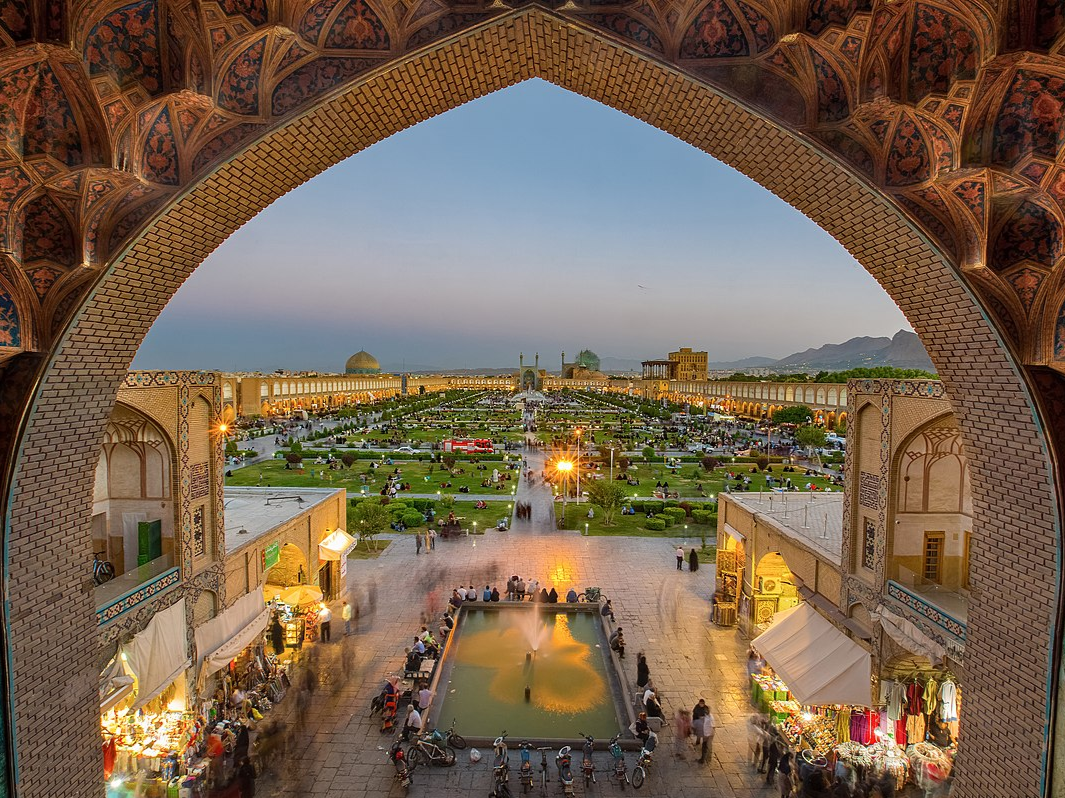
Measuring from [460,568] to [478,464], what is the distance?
1485 centimetres

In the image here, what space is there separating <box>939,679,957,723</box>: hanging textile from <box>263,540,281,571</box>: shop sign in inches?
404

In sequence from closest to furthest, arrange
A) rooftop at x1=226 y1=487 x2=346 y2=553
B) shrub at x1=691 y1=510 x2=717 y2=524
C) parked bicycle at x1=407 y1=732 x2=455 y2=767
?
parked bicycle at x1=407 y1=732 x2=455 y2=767, rooftop at x1=226 y1=487 x2=346 y2=553, shrub at x1=691 y1=510 x2=717 y2=524

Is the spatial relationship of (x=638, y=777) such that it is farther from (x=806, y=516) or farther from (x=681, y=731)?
(x=806, y=516)

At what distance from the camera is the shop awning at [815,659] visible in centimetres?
689

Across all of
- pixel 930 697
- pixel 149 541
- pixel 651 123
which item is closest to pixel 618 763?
pixel 930 697

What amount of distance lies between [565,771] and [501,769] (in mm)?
746

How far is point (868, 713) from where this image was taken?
7184 mm

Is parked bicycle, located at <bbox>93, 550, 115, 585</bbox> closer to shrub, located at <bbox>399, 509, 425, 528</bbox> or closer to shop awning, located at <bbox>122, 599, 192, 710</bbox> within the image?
shop awning, located at <bbox>122, 599, 192, 710</bbox>

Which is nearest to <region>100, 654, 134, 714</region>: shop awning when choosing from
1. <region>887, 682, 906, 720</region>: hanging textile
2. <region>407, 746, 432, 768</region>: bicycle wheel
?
<region>407, 746, 432, 768</region>: bicycle wheel

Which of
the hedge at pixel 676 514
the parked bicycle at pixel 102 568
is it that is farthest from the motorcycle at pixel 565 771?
the hedge at pixel 676 514

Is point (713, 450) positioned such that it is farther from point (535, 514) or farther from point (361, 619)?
point (361, 619)

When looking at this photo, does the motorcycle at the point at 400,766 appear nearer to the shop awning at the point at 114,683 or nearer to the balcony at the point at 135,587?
the shop awning at the point at 114,683

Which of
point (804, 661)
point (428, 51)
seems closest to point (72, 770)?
point (428, 51)

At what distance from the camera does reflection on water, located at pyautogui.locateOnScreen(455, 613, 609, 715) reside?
8.34m
